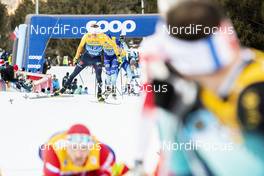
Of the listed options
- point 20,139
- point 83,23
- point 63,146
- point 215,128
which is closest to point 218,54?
point 215,128

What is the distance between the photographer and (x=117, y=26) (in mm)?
18609

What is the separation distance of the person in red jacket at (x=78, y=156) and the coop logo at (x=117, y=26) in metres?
14.7

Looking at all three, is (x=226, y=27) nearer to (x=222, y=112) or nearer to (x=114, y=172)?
(x=222, y=112)

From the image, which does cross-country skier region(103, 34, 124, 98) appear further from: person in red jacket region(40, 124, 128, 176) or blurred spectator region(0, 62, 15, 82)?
person in red jacket region(40, 124, 128, 176)

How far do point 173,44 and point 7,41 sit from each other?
48762mm

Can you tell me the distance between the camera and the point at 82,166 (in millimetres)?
3482

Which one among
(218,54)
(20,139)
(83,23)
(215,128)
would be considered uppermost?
(83,23)

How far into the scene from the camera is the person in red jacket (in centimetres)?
331

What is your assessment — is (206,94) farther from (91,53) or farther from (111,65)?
(111,65)

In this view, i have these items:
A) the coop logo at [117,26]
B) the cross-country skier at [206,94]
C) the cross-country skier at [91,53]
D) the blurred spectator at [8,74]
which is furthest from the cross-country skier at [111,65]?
the cross-country skier at [206,94]

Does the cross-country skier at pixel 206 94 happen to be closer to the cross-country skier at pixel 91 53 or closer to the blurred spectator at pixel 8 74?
the cross-country skier at pixel 91 53

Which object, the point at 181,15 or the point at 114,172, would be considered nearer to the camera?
the point at 181,15

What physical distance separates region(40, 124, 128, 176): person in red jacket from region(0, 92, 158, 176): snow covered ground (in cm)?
98

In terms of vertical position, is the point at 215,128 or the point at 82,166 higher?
the point at 215,128
